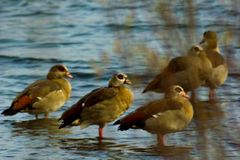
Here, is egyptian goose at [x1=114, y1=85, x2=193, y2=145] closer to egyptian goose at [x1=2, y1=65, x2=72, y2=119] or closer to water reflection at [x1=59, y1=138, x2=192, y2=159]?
water reflection at [x1=59, y1=138, x2=192, y2=159]

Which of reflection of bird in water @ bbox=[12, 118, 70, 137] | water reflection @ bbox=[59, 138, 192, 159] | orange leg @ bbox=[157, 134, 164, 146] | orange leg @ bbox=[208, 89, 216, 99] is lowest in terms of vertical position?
reflection of bird in water @ bbox=[12, 118, 70, 137]

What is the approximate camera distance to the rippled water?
5.45 metres

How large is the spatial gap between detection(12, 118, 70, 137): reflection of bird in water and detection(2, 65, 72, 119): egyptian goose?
148 mm

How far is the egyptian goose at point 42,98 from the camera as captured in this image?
11836 mm

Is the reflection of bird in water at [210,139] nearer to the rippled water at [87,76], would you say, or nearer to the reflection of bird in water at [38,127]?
the rippled water at [87,76]

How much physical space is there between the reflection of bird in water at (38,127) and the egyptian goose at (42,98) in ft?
0.48

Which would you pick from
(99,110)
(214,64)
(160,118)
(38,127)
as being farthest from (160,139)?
(214,64)

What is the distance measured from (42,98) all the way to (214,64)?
7.68 ft

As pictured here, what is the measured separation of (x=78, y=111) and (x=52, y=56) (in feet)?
22.0

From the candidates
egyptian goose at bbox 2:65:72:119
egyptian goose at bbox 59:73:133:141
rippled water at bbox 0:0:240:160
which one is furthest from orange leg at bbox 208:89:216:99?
egyptian goose at bbox 2:65:72:119

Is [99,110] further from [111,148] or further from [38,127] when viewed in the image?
[38,127]

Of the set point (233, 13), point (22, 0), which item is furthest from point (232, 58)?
point (22, 0)

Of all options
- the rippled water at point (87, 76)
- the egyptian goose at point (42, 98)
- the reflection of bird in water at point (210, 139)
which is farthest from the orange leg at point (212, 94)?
the reflection of bird in water at point (210, 139)

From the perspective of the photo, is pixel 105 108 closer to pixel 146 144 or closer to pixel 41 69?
pixel 146 144
